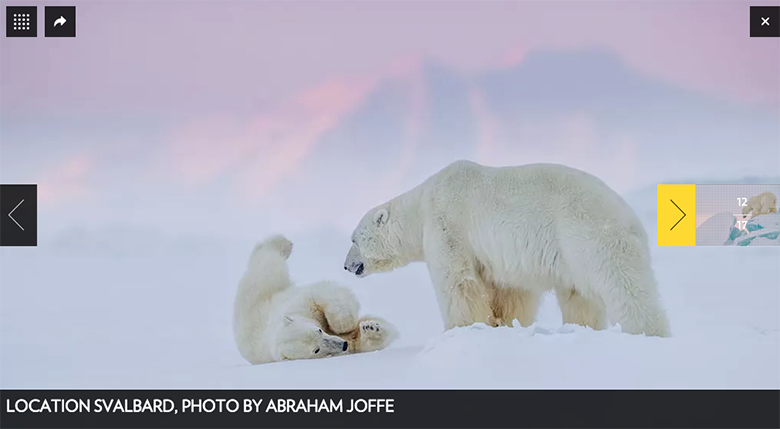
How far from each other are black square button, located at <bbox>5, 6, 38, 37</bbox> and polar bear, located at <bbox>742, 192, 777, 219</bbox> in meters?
6.44

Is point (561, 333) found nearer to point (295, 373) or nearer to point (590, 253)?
point (590, 253)

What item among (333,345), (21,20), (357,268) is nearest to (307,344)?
(333,345)

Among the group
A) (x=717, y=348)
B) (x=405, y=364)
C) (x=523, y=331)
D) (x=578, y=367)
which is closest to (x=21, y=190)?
(x=405, y=364)

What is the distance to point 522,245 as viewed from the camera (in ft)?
22.0

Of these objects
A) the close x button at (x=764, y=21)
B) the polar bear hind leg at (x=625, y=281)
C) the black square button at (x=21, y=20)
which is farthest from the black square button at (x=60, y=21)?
the close x button at (x=764, y=21)

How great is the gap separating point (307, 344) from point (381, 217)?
1.45 m

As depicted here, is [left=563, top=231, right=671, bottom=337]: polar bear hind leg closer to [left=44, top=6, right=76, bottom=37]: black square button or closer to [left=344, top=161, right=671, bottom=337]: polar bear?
[left=344, top=161, right=671, bottom=337]: polar bear

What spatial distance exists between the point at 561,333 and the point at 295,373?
194cm

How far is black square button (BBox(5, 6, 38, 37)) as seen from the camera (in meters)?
6.90

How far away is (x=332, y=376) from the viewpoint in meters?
5.68

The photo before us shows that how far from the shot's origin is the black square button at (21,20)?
690 cm

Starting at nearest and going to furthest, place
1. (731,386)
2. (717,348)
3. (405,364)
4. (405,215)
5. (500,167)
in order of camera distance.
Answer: (731,386), (717,348), (405,364), (500,167), (405,215)

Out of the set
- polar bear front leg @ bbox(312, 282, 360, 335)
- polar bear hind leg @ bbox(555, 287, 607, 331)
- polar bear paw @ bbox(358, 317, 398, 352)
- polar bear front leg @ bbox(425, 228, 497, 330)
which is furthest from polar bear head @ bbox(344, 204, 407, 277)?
polar bear hind leg @ bbox(555, 287, 607, 331)

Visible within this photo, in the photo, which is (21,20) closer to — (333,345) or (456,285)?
(333,345)
